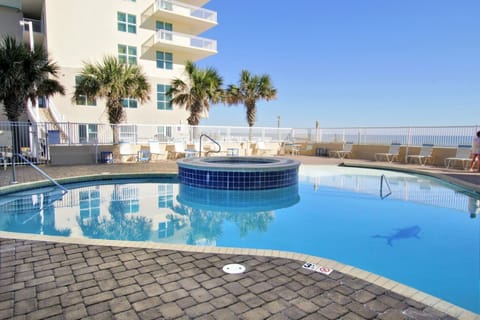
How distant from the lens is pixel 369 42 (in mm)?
19266

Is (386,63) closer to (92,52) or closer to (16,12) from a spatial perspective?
(92,52)

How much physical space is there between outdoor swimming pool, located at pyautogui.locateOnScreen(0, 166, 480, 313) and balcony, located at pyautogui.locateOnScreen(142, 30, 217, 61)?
14057 millimetres

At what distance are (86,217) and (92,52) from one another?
52.7ft

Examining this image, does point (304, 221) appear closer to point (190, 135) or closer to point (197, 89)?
point (197, 89)

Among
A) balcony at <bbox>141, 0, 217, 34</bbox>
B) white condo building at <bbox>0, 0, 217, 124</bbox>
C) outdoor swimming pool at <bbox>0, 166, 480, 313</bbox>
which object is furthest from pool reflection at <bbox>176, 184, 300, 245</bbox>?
balcony at <bbox>141, 0, 217, 34</bbox>

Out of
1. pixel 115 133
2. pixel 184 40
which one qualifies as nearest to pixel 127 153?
pixel 115 133

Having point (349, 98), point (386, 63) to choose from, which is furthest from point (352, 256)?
point (349, 98)

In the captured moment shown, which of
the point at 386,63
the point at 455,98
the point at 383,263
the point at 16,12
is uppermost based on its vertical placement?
the point at 16,12

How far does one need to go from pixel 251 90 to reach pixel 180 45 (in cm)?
671

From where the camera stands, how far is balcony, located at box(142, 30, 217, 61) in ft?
66.4

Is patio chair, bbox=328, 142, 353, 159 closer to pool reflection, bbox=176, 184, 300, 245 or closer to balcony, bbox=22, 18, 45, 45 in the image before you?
pool reflection, bbox=176, 184, 300, 245

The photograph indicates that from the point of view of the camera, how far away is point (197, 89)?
14703mm

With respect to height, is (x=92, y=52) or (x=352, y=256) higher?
(x=92, y=52)

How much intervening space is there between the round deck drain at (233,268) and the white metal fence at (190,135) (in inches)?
341
